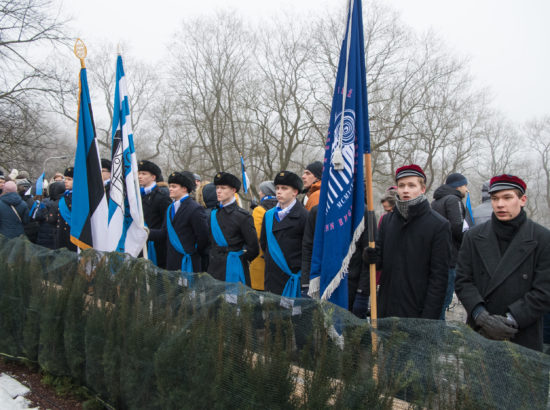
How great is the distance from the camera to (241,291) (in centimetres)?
275

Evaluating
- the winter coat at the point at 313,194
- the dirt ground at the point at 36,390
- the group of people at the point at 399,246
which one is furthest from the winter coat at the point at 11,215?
the winter coat at the point at 313,194

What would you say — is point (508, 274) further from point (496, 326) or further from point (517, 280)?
point (496, 326)

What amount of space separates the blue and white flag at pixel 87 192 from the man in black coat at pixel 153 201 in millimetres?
1003

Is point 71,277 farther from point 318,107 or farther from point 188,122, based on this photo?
point 188,122

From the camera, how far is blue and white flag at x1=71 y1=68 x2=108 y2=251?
5219 millimetres

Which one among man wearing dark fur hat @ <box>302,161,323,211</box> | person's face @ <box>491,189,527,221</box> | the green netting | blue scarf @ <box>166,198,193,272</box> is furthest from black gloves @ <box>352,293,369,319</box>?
the green netting

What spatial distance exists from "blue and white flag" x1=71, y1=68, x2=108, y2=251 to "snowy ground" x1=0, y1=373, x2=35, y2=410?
1.56 meters

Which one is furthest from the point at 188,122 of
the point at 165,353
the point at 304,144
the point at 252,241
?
the point at 165,353

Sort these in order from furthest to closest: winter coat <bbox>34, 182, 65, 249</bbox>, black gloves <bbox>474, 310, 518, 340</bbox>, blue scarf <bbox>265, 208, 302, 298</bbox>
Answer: winter coat <bbox>34, 182, 65, 249</bbox> → blue scarf <bbox>265, 208, 302, 298</bbox> → black gloves <bbox>474, 310, 518, 340</bbox>

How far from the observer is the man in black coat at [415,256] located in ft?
11.2

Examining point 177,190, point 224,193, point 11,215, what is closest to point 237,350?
point 224,193

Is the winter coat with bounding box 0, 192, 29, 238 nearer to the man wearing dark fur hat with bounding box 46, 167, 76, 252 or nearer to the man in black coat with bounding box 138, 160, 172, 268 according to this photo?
the man wearing dark fur hat with bounding box 46, 167, 76, 252

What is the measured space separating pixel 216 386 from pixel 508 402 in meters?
1.59

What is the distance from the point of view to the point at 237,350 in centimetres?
261
